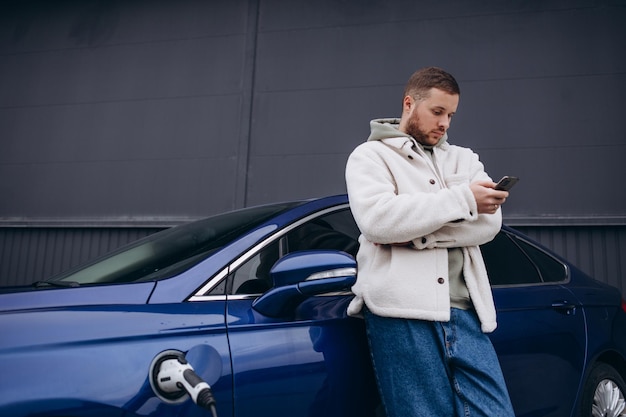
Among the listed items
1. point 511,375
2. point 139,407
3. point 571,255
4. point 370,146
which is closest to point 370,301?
point 370,146

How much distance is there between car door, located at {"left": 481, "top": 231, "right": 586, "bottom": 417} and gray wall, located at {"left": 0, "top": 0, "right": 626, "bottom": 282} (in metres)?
3.68

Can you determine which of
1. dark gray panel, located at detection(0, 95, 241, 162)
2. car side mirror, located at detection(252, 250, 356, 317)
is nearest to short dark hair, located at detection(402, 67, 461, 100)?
car side mirror, located at detection(252, 250, 356, 317)

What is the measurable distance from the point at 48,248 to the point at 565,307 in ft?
22.4

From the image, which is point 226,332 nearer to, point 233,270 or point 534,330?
point 233,270

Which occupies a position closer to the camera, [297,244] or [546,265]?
[297,244]

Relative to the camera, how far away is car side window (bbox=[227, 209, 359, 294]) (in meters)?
1.79

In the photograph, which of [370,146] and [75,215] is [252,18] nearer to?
[75,215]

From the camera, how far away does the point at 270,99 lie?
7.08 metres

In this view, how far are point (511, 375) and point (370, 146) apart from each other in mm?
1102

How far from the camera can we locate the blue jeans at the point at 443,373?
1525 millimetres

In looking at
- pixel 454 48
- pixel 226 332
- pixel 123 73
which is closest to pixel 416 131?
pixel 226 332

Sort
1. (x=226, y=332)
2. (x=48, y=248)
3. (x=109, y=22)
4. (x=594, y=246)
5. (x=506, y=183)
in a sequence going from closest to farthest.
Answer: (x=506, y=183) → (x=226, y=332) → (x=594, y=246) → (x=48, y=248) → (x=109, y=22)

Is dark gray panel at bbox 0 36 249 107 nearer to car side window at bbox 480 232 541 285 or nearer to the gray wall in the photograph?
the gray wall

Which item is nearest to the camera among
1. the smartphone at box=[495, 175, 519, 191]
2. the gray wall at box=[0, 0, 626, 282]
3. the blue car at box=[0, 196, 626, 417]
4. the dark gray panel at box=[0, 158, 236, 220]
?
the blue car at box=[0, 196, 626, 417]
